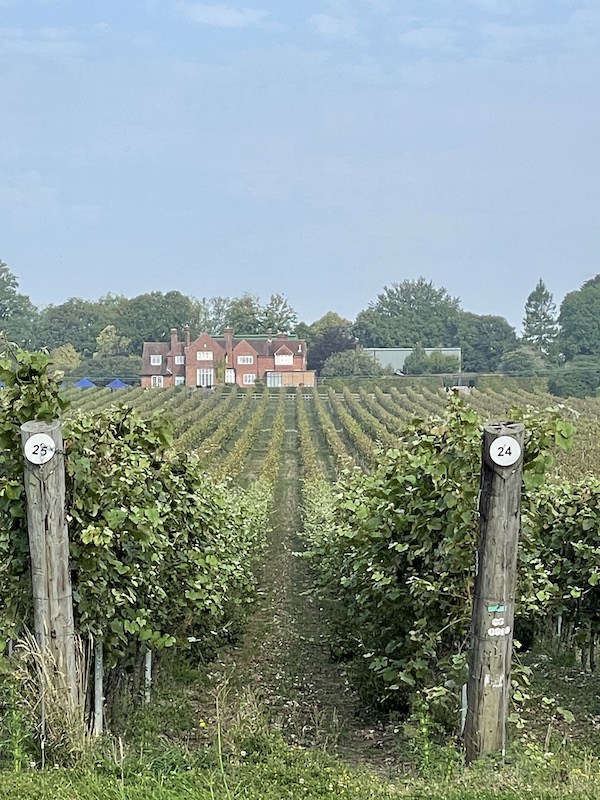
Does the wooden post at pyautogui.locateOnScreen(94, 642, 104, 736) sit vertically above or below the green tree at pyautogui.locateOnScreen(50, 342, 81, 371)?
below

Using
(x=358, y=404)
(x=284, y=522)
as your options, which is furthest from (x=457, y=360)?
(x=284, y=522)

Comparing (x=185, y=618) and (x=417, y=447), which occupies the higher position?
(x=417, y=447)

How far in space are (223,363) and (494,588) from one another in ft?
249

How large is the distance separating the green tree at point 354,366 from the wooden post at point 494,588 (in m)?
75.9

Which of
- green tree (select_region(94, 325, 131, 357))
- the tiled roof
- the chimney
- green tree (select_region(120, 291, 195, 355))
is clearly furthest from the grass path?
green tree (select_region(120, 291, 195, 355))

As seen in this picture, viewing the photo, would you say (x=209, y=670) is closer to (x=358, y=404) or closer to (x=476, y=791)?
(x=476, y=791)

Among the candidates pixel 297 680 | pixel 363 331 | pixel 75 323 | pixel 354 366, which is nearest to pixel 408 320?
pixel 363 331

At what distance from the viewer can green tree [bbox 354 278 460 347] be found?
97.0 meters

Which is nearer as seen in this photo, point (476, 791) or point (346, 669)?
point (476, 791)

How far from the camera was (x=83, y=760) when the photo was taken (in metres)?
4.47

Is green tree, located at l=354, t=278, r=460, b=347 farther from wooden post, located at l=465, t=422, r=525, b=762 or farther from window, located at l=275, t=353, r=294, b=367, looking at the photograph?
wooden post, located at l=465, t=422, r=525, b=762

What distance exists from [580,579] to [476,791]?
5.12m

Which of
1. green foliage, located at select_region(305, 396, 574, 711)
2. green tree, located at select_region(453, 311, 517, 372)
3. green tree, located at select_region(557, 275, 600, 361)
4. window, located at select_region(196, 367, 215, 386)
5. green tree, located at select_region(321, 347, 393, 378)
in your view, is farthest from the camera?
green tree, located at select_region(453, 311, 517, 372)

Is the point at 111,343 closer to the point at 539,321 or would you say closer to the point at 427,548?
the point at 539,321
